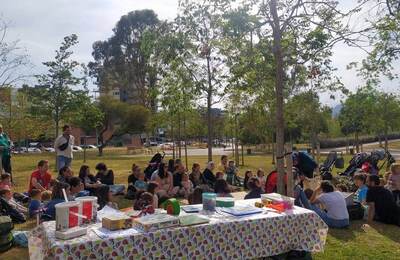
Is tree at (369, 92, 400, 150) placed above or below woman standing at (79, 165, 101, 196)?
above

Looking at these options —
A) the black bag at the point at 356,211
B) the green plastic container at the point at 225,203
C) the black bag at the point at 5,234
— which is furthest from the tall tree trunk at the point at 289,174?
the black bag at the point at 5,234

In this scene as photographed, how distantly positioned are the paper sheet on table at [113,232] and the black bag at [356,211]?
531cm

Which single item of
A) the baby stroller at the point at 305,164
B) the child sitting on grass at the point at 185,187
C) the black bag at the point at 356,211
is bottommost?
the black bag at the point at 356,211

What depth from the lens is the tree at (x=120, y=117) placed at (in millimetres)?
41500

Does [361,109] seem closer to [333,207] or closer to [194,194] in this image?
[333,207]

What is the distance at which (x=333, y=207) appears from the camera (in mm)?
7305

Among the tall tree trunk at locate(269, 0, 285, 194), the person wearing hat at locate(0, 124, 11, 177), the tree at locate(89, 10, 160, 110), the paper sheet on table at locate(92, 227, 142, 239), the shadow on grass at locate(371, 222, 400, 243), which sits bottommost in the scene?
the shadow on grass at locate(371, 222, 400, 243)

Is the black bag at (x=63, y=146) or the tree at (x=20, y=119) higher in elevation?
the tree at (x=20, y=119)

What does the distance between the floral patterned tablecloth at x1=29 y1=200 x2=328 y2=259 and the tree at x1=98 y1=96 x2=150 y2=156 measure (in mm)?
36404

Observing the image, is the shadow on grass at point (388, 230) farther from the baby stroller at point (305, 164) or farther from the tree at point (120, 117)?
the tree at point (120, 117)

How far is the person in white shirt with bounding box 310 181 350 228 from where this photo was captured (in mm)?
7246

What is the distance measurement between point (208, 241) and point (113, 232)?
0.95m

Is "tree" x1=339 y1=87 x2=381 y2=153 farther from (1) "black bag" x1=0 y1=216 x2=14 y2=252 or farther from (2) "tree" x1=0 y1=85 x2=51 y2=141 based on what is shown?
(1) "black bag" x1=0 y1=216 x2=14 y2=252

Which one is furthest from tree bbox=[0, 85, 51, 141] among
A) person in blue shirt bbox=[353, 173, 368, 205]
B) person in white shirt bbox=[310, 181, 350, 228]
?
person in white shirt bbox=[310, 181, 350, 228]
